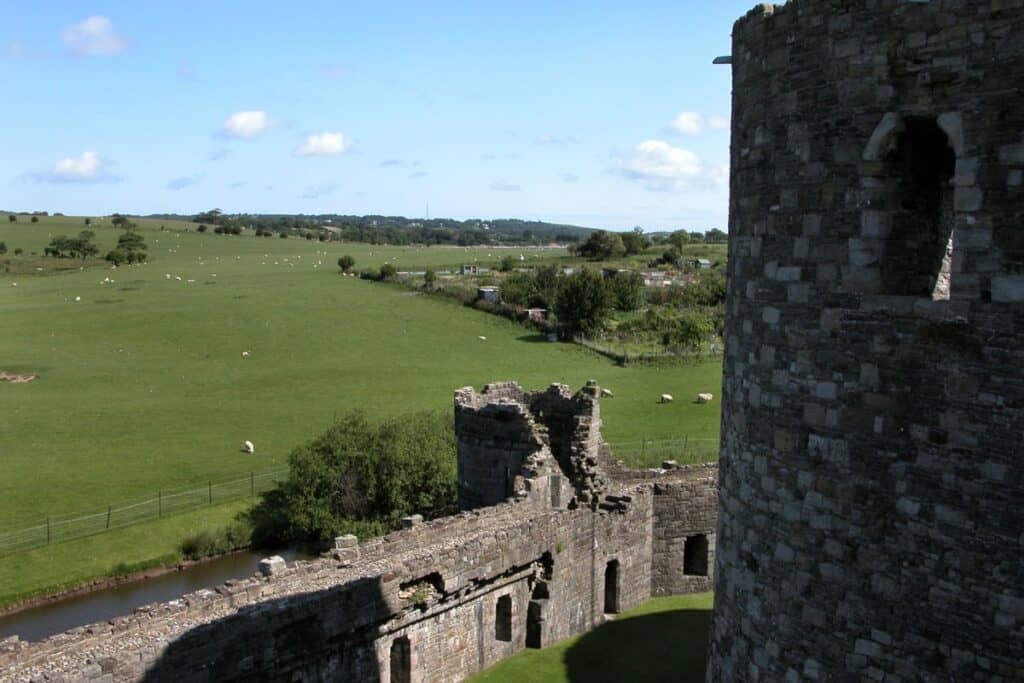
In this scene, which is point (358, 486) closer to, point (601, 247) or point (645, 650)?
point (645, 650)

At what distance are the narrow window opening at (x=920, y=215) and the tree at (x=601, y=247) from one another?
125 metres

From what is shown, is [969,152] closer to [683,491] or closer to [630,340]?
[683,491]

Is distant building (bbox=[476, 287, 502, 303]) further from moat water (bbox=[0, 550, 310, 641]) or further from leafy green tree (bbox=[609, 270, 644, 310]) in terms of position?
moat water (bbox=[0, 550, 310, 641])

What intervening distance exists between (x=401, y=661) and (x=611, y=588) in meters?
7.28

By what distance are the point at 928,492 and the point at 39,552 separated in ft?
104

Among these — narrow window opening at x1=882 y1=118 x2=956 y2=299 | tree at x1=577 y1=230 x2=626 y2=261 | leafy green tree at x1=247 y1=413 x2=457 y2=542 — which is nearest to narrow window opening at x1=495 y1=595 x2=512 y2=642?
narrow window opening at x1=882 y1=118 x2=956 y2=299

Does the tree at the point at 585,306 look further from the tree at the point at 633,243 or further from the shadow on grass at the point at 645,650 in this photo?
the tree at the point at 633,243

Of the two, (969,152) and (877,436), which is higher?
(969,152)

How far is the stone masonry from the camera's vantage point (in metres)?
12.5

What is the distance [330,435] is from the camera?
34906 millimetres

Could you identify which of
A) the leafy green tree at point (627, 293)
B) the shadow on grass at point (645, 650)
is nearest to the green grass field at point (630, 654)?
the shadow on grass at point (645, 650)

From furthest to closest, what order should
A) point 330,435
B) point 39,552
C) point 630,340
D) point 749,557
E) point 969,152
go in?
point 630,340
point 330,435
point 39,552
point 749,557
point 969,152

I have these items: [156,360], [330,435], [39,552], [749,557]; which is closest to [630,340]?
[156,360]

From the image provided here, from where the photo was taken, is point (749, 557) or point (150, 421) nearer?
point (749, 557)
